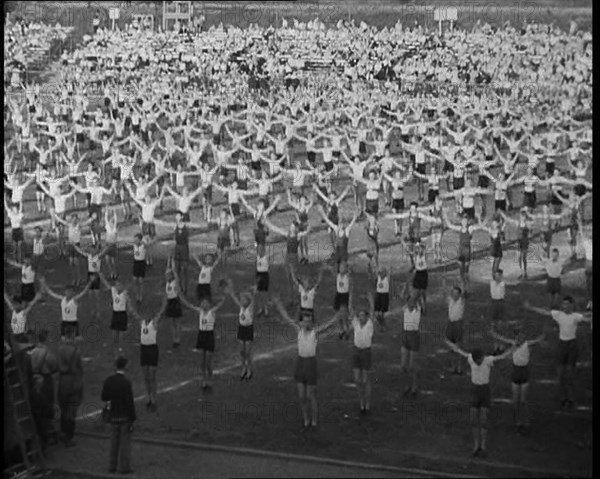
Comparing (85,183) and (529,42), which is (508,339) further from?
(85,183)

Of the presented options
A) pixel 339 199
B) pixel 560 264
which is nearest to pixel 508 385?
pixel 560 264

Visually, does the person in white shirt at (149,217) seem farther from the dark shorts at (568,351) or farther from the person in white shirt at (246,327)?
the dark shorts at (568,351)

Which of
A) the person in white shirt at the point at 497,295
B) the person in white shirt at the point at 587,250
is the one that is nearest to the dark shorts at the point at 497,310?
the person in white shirt at the point at 497,295

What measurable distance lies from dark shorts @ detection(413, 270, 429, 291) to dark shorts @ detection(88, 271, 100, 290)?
3.05 meters

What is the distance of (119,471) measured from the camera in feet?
38.0

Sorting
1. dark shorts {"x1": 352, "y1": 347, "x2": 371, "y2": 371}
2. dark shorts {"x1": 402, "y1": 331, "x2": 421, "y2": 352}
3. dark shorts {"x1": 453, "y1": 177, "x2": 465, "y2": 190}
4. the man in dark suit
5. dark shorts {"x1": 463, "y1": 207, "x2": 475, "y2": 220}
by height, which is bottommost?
the man in dark suit

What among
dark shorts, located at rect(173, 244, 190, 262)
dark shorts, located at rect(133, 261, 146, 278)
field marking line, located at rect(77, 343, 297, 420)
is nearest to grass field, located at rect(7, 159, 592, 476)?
field marking line, located at rect(77, 343, 297, 420)

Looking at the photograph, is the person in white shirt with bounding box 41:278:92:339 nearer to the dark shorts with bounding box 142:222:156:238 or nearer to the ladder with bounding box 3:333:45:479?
the dark shorts with bounding box 142:222:156:238

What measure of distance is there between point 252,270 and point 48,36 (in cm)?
305

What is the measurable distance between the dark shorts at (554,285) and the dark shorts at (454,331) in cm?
86

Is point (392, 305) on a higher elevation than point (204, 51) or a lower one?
lower

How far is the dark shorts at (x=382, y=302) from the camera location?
12.7 m

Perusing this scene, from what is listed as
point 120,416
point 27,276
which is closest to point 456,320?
point 120,416

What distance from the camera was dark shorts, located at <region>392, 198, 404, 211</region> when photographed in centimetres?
1348
